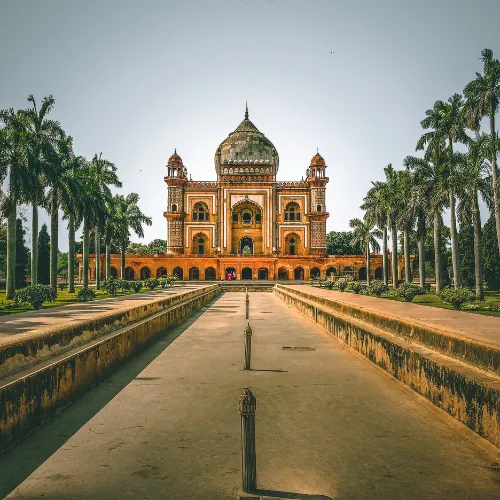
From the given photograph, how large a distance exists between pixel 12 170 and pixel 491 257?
3663cm

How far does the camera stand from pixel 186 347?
1020cm

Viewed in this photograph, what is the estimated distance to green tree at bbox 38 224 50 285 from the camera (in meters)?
51.5

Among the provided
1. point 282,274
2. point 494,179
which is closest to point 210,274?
point 282,274

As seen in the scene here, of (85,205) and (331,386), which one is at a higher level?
(85,205)

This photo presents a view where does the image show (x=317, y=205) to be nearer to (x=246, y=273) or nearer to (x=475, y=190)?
(x=246, y=273)

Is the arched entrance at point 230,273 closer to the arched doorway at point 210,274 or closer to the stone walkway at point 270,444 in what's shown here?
the arched doorway at point 210,274

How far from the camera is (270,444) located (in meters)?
4.47

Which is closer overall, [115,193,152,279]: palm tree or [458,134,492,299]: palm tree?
[458,134,492,299]: palm tree

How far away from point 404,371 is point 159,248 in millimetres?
85962

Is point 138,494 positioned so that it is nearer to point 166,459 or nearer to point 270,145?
point 166,459

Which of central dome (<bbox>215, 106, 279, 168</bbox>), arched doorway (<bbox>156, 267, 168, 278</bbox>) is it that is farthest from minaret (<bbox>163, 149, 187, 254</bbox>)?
central dome (<bbox>215, 106, 279, 168</bbox>)

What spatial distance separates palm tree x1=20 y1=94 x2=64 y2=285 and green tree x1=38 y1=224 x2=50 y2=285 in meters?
26.5

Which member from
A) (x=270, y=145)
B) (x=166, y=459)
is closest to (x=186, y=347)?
(x=166, y=459)

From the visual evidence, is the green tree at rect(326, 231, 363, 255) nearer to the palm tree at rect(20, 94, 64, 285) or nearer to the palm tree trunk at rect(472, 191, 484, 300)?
the palm tree trunk at rect(472, 191, 484, 300)
